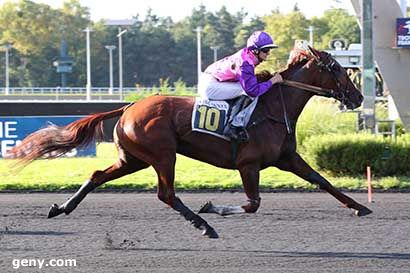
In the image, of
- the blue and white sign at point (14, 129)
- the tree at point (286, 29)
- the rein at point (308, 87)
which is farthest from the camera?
the tree at point (286, 29)

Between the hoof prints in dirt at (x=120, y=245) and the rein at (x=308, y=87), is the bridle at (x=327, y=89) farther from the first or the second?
the hoof prints in dirt at (x=120, y=245)

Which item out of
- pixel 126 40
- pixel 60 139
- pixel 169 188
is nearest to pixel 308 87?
pixel 169 188

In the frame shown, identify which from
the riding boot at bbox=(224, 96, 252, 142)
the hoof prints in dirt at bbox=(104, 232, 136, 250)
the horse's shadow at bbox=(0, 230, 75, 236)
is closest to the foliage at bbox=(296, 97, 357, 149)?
the riding boot at bbox=(224, 96, 252, 142)

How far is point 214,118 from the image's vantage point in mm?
7902

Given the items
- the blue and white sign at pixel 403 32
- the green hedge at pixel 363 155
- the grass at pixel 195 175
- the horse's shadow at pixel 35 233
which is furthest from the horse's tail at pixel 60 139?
the blue and white sign at pixel 403 32

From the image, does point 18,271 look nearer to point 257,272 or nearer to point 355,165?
point 257,272

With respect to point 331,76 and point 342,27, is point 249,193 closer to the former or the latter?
point 331,76

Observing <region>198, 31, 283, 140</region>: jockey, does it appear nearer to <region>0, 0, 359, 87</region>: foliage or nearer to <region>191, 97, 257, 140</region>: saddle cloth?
<region>191, 97, 257, 140</region>: saddle cloth

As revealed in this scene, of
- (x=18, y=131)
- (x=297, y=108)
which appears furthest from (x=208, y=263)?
(x=18, y=131)

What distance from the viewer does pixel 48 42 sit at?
57.3 m

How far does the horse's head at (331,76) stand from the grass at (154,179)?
4.35 meters

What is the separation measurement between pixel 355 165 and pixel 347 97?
529 centimetres

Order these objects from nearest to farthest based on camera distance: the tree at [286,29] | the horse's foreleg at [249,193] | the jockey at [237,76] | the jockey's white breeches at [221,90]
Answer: the horse's foreleg at [249,193]
the jockey at [237,76]
the jockey's white breeches at [221,90]
the tree at [286,29]

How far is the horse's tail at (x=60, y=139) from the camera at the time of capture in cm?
856
